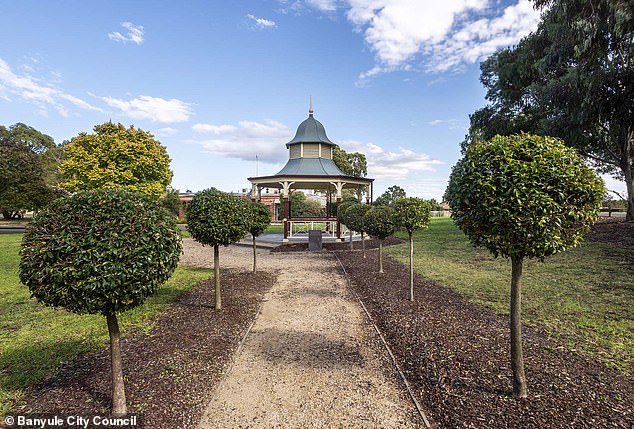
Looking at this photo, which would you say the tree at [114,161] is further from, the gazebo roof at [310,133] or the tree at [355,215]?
the tree at [355,215]

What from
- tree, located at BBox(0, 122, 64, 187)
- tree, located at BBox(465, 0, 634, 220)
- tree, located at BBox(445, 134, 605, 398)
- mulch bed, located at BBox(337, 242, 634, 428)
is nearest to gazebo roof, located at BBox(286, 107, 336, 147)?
tree, located at BBox(465, 0, 634, 220)

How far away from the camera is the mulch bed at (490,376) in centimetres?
319

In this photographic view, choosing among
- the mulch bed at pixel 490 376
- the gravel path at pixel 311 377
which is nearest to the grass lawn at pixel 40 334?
the gravel path at pixel 311 377

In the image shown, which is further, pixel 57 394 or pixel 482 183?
pixel 57 394

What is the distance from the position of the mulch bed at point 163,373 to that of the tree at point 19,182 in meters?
36.4


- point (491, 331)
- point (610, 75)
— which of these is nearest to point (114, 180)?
Answer: point (491, 331)

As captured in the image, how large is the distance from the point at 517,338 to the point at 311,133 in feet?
65.3

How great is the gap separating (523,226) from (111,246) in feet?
13.5

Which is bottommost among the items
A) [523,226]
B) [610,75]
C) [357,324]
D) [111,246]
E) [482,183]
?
[357,324]

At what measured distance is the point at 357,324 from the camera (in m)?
6.23

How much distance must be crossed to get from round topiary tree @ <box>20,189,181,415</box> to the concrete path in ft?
4.48

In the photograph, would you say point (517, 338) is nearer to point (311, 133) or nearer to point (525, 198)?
point (525, 198)

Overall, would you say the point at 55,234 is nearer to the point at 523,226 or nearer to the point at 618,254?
the point at 523,226

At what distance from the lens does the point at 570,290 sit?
8.37 m
